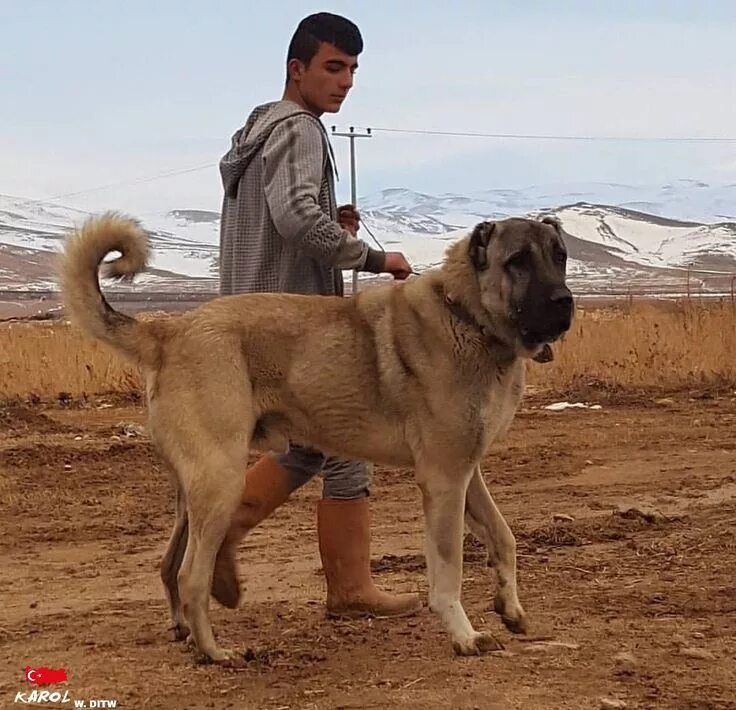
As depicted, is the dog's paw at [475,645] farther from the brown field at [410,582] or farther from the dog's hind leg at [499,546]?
the dog's hind leg at [499,546]

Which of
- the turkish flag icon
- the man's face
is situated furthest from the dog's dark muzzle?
the turkish flag icon

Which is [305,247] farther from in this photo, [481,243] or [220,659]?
[220,659]

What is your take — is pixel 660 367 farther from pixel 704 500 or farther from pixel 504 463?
pixel 704 500

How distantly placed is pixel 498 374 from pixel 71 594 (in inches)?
91.3

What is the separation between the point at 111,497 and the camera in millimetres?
7969

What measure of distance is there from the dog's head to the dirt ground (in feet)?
3.82

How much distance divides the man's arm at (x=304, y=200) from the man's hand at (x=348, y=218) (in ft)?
0.87

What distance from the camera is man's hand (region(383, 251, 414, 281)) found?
4.97 m

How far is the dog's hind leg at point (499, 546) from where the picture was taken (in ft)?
15.4

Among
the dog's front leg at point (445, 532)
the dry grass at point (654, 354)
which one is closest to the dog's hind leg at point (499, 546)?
the dog's front leg at point (445, 532)

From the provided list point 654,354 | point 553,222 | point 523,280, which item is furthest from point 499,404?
point 654,354

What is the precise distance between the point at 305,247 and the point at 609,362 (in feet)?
32.0

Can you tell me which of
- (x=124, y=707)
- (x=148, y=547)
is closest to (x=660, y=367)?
(x=148, y=547)

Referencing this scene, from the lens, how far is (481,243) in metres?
4.64
